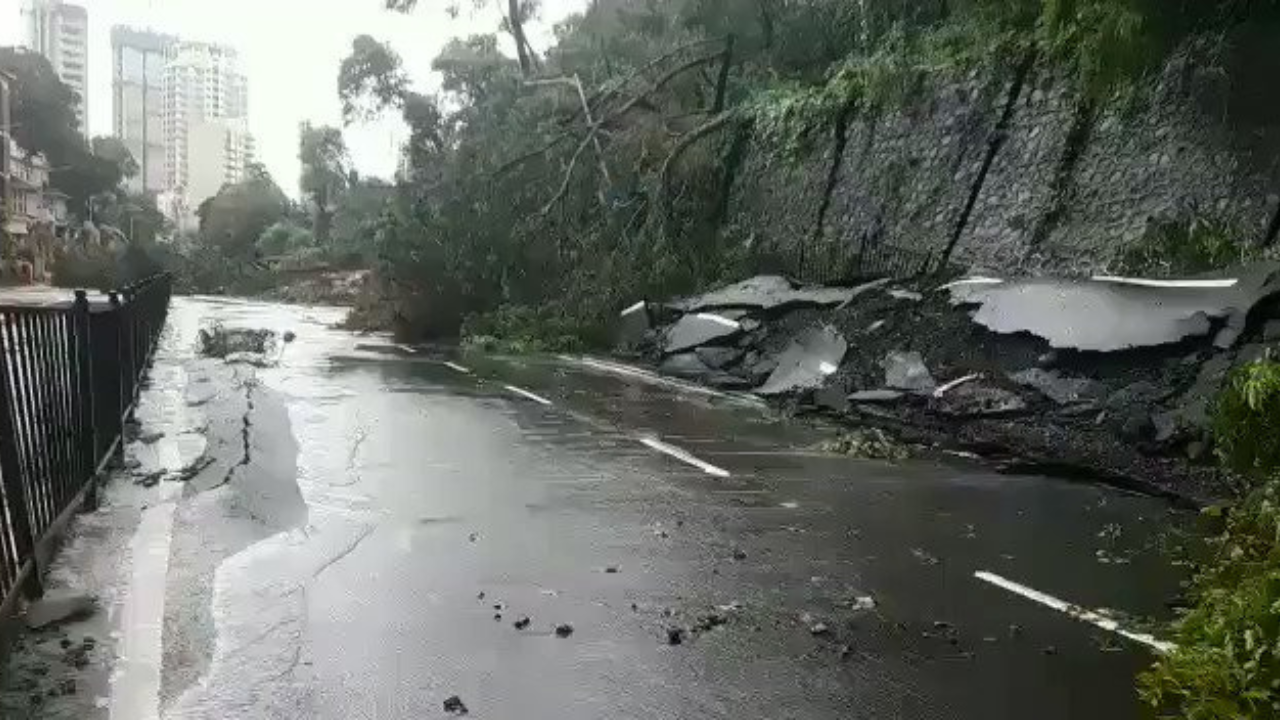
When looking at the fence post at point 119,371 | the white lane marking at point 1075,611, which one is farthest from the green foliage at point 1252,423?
the fence post at point 119,371

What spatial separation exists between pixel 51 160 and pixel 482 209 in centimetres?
5043

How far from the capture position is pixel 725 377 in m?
16.4

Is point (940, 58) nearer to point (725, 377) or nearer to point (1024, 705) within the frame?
point (725, 377)

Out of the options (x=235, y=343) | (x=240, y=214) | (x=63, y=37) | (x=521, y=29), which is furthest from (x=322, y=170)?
(x=235, y=343)

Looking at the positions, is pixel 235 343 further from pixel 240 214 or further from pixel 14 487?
pixel 240 214

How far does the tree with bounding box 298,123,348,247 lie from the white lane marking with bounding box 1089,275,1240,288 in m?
48.3

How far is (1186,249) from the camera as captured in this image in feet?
40.4

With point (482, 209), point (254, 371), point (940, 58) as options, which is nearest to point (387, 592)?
point (254, 371)

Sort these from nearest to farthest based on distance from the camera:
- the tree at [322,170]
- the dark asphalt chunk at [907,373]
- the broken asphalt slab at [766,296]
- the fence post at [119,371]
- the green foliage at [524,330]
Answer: the fence post at [119,371], the dark asphalt chunk at [907,373], the broken asphalt slab at [766,296], the green foliage at [524,330], the tree at [322,170]

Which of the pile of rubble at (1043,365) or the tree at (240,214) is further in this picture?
the tree at (240,214)

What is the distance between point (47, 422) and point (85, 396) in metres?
1.30

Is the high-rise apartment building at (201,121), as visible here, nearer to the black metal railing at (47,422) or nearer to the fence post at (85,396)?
the black metal railing at (47,422)

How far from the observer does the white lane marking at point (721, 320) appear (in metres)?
17.5

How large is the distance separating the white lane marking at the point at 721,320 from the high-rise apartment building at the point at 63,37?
6148cm
